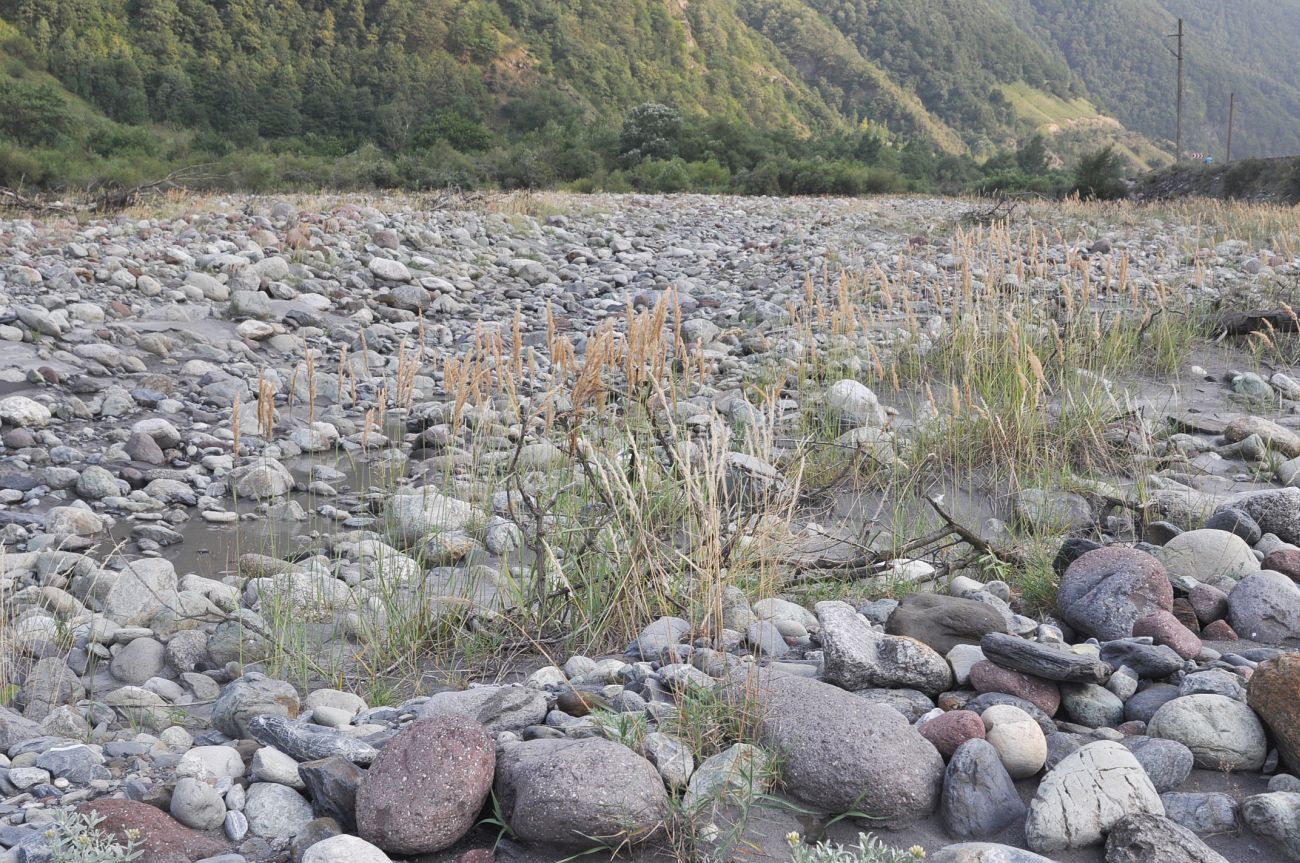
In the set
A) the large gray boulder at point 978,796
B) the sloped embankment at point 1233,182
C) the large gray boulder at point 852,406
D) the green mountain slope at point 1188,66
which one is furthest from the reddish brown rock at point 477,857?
the green mountain slope at point 1188,66

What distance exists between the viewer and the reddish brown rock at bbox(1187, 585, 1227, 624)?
9.11 ft

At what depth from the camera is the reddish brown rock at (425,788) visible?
1788 mm

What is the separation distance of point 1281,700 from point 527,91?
173 ft

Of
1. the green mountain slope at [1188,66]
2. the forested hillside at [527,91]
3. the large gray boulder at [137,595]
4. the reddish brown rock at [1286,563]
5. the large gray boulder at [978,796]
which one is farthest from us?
the green mountain slope at [1188,66]

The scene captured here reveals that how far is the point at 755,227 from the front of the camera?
15008 millimetres

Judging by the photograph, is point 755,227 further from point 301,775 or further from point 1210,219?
point 301,775

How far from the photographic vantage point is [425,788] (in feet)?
5.94

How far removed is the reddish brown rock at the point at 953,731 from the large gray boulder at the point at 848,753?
38 millimetres

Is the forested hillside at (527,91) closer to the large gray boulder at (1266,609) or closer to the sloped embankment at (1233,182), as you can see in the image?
the sloped embankment at (1233,182)

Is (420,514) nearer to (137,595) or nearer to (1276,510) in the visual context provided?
(137,595)

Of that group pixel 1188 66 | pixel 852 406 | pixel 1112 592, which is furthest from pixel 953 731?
pixel 1188 66

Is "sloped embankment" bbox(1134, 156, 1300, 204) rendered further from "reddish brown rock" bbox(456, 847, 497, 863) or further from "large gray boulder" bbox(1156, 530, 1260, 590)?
"reddish brown rock" bbox(456, 847, 497, 863)

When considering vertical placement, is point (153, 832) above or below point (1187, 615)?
above

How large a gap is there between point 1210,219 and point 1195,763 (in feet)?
46.2
